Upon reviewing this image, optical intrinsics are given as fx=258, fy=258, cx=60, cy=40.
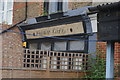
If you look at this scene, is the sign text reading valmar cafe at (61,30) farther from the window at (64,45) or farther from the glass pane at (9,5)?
the glass pane at (9,5)

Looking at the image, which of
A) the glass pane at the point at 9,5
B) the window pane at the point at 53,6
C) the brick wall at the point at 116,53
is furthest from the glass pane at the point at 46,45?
the glass pane at the point at 9,5

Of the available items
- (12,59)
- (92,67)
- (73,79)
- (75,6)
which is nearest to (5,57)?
(12,59)

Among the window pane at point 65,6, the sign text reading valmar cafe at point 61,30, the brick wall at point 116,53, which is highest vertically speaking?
the window pane at point 65,6

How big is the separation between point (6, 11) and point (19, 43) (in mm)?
2557

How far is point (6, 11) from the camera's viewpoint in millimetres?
14469

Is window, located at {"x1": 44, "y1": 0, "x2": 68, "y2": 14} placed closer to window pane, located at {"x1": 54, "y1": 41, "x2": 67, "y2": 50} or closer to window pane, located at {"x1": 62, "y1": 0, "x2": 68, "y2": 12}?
window pane, located at {"x1": 62, "y1": 0, "x2": 68, "y2": 12}

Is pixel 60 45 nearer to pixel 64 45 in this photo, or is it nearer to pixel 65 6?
pixel 64 45

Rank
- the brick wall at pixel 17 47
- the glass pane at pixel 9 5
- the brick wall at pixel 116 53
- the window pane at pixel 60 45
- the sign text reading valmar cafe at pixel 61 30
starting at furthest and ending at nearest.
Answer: the glass pane at pixel 9 5
the window pane at pixel 60 45
the sign text reading valmar cafe at pixel 61 30
the brick wall at pixel 116 53
the brick wall at pixel 17 47

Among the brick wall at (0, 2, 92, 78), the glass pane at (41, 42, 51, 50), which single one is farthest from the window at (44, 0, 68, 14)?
the glass pane at (41, 42, 51, 50)

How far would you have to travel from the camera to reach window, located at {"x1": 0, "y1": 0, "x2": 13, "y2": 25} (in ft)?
46.7

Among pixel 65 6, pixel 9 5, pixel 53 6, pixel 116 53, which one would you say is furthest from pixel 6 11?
pixel 116 53

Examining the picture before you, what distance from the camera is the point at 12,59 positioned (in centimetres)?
837

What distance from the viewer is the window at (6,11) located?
46.7ft

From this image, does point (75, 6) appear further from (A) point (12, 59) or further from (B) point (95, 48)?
(A) point (12, 59)
